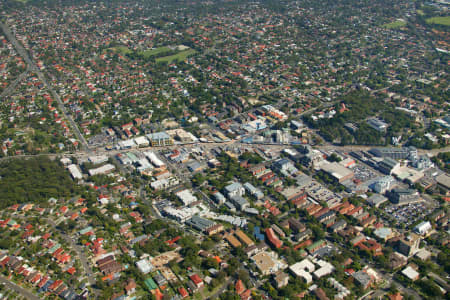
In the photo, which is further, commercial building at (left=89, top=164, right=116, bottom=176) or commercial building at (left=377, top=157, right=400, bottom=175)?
commercial building at (left=377, top=157, right=400, bottom=175)

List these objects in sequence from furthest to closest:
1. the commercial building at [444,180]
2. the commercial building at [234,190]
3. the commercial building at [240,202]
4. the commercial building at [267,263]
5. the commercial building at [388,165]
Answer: the commercial building at [388,165] < the commercial building at [444,180] < the commercial building at [234,190] < the commercial building at [240,202] < the commercial building at [267,263]

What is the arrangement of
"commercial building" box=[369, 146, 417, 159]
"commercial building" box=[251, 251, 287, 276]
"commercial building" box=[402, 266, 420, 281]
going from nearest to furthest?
"commercial building" box=[402, 266, 420, 281] → "commercial building" box=[251, 251, 287, 276] → "commercial building" box=[369, 146, 417, 159]

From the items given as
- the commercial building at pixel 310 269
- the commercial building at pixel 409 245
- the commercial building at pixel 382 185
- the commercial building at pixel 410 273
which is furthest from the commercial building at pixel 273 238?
the commercial building at pixel 382 185

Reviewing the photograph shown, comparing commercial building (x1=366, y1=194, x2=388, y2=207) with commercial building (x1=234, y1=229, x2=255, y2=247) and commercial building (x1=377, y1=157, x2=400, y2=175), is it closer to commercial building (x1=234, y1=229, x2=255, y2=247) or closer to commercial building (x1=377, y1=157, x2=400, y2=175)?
commercial building (x1=377, y1=157, x2=400, y2=175)

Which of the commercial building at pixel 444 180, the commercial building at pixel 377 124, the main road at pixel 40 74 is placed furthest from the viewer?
the commercial building at pixel 377 124

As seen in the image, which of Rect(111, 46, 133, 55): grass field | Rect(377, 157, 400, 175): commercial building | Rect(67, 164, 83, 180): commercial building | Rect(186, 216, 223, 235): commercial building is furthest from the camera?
Rect(111, 46, 133, 55): grass field

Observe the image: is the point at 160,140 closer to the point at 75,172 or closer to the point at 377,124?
the point at 75,172

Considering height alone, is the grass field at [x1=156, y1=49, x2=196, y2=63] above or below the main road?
below

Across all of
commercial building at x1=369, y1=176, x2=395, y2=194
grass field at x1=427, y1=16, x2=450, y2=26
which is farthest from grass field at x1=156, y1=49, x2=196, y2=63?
grass field at x1=427, y1=16, x2=450, y2=26

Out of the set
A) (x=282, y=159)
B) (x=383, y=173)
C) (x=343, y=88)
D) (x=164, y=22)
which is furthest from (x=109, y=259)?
(x=164, y=22)

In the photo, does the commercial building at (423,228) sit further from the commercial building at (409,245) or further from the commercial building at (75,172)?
the commercial building at (75,172)
